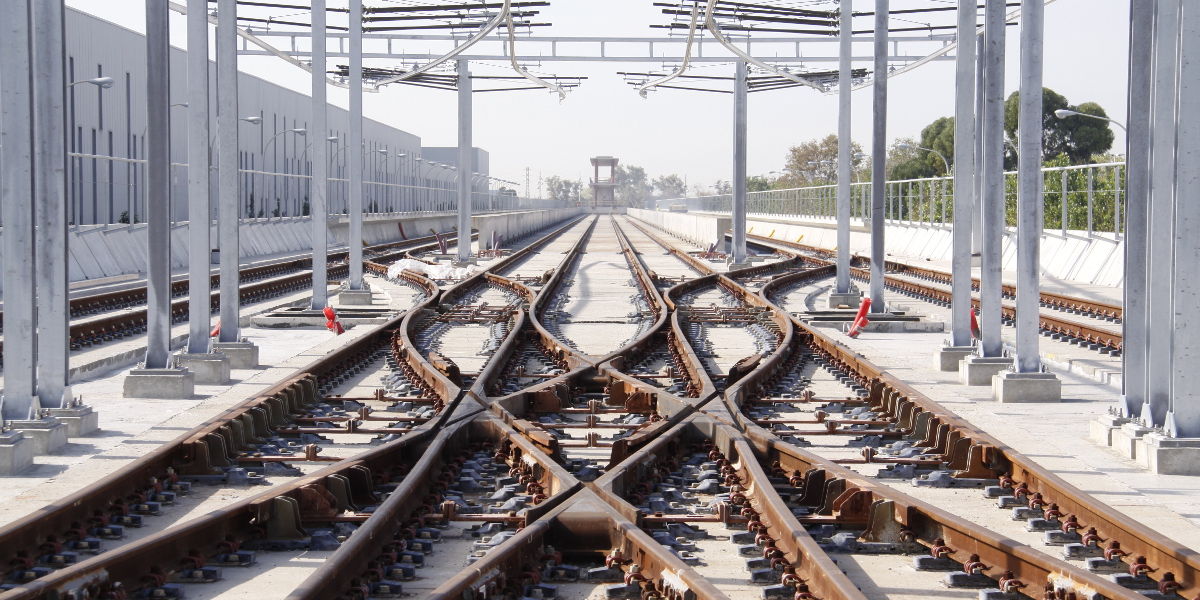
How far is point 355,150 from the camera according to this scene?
83.0 ft

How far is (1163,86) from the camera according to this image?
32.4 feet

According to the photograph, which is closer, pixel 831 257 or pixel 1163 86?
pixel 1163 86

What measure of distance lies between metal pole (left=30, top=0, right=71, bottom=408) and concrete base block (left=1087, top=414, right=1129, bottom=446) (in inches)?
297

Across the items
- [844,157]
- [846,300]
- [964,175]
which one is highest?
[844,157]

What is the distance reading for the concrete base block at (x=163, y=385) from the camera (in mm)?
12703

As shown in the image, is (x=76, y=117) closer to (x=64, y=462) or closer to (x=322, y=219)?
(x=322, y=219)

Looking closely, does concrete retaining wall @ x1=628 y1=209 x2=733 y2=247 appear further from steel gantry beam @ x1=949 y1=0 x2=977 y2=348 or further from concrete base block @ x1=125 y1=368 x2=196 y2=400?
concrete base block @ x1=125 y1=368 x2=196 y2=400

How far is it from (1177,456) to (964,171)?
6.29 meters

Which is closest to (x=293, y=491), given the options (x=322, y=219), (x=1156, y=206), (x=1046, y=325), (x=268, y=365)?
(x=1156, y=206)

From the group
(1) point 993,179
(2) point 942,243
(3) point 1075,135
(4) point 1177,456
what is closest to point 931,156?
(3) point 1075,135

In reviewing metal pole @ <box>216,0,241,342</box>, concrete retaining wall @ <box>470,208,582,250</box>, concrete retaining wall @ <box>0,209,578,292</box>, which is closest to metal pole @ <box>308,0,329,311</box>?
concrete retaining wall @ <box>0,209,578,292</box>

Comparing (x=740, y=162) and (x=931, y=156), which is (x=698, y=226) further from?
(x=931, y=156)

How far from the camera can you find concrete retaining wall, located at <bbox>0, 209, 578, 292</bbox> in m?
31.5

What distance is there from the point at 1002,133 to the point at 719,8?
16.6 meters
